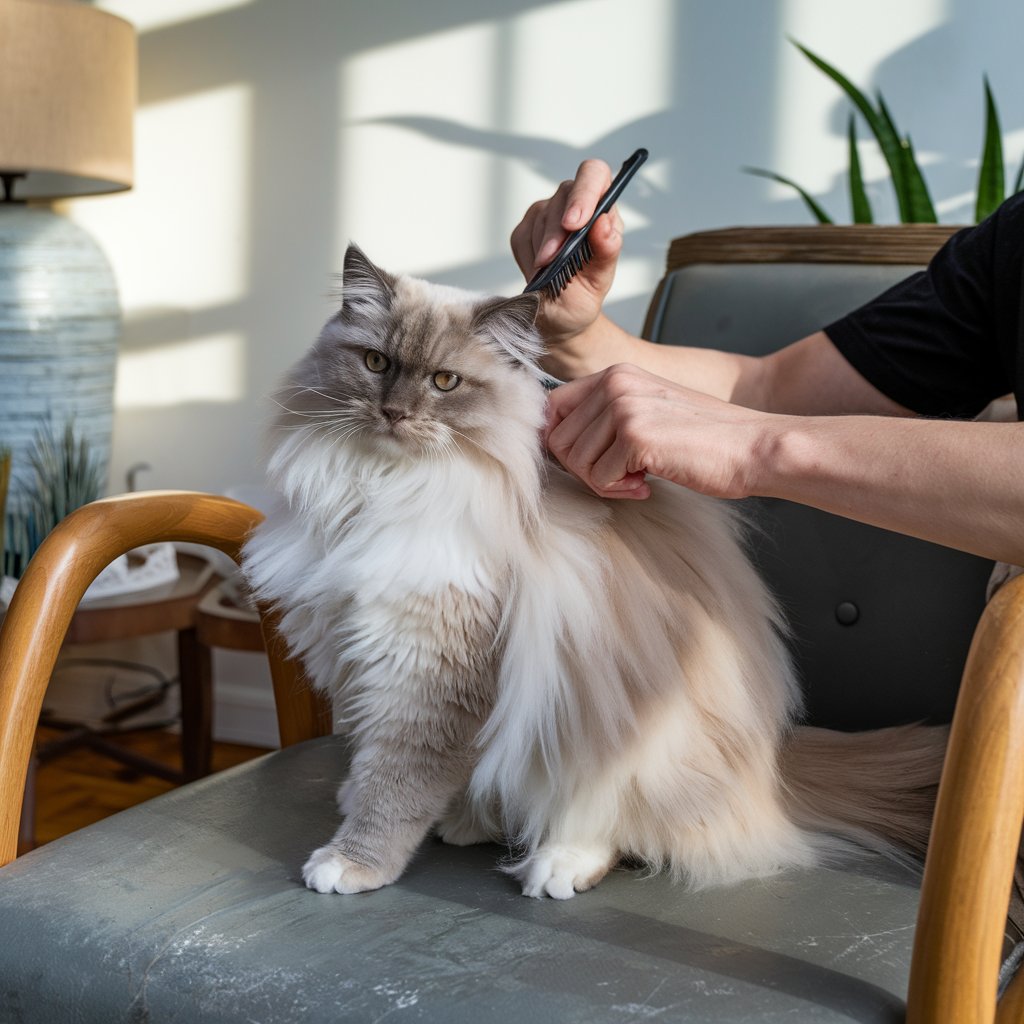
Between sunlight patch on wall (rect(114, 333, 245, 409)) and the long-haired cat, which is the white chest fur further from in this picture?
sunlight patch on wall (rect(114, 333, 245, 409))

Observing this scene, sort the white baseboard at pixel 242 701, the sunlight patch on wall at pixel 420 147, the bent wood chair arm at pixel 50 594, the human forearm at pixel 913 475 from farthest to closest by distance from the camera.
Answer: the white baseboard at pixel 242 701 → the sunlight patch on wall at pixel 420 147 → the bent wood chair arm at pixel 50 594 → the human forearm at pixel 913 475

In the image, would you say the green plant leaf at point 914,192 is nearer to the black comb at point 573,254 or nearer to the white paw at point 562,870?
the black comb at point 573,254

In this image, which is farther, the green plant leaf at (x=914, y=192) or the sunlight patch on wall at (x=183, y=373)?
the sunlight patch on wall at (x=183, y=373)

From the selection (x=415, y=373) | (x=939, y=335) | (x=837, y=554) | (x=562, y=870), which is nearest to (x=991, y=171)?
(x=939, y=335)

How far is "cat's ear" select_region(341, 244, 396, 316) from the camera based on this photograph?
103 centimetres

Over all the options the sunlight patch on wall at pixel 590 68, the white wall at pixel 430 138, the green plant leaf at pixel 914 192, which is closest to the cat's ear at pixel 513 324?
the green plant leaf at pixel 914 192

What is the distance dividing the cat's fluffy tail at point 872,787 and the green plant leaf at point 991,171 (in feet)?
3.53

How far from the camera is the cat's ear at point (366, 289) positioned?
3.38ft

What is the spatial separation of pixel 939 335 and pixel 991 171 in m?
0.77

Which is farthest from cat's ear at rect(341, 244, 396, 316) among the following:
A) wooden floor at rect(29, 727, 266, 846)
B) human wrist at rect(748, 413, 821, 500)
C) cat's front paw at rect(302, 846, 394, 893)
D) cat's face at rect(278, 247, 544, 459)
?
wooden floor at rect(29, 727, 266, 846)

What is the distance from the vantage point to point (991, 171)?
1822 millimetres

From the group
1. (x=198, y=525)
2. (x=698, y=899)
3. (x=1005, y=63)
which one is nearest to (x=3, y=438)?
(x=198, y=525)

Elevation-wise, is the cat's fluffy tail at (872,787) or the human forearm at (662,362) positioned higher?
the human forearm at (662,362)

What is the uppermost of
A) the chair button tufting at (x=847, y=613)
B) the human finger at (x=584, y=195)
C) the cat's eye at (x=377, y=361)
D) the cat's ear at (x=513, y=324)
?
the human finger at (x=584, y=195)
